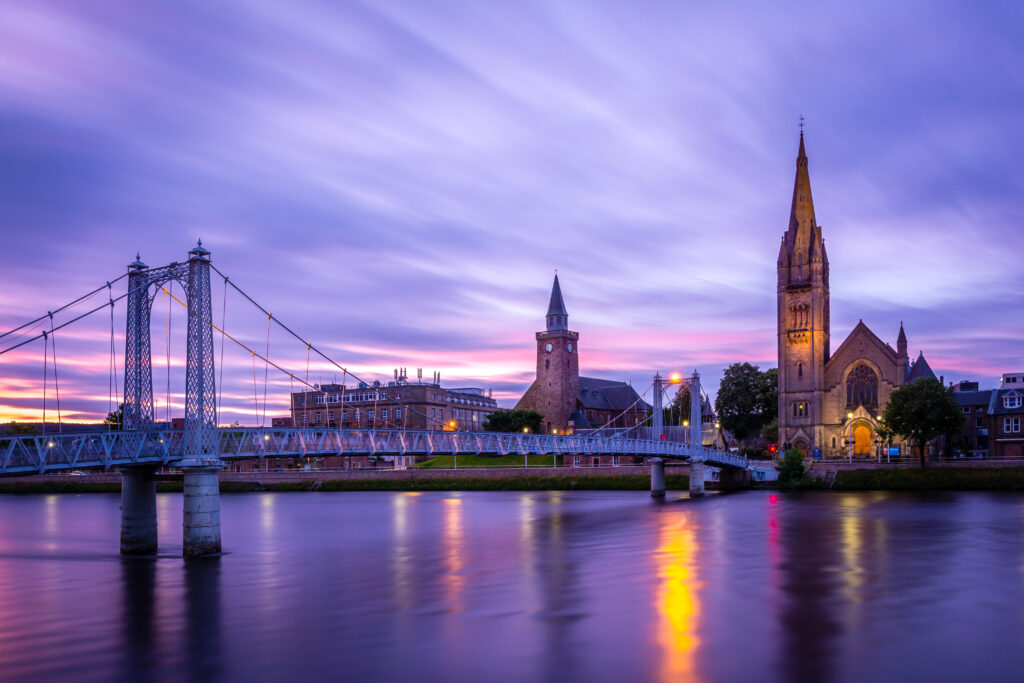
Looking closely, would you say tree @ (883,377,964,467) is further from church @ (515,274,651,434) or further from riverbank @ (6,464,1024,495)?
church @ (515,274,651,434)

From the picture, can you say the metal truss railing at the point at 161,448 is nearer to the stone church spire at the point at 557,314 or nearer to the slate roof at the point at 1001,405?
the slate roof at the point at 1001,405

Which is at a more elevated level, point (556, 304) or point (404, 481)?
point (556, 304)

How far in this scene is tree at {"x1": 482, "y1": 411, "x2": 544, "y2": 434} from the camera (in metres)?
115

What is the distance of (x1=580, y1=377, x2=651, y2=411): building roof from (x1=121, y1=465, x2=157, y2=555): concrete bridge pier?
3847 inches

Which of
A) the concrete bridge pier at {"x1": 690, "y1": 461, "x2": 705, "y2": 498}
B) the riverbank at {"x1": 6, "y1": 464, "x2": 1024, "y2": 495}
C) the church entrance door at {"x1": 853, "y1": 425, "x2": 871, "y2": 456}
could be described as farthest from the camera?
the church entrance door at {"x1": 853, "y1": 425, "x2": 871, "y2": 456}

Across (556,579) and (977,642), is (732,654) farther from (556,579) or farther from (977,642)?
(556,579)

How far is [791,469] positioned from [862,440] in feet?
64.2

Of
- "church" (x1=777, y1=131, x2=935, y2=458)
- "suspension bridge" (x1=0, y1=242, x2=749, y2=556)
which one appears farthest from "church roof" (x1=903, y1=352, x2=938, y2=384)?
"suspension bridge" (x1=0, y1=242, x2=749, y2=556)

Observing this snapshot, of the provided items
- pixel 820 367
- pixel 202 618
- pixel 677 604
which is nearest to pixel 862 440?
pixel 820 367

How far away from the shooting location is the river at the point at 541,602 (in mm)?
21422

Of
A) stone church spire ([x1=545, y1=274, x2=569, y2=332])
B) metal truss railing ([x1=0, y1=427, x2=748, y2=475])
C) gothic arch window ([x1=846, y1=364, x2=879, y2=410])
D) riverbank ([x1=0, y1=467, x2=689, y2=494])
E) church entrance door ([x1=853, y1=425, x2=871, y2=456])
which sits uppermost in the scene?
stone church spire ([x1=545, y1=274, x2=569, y2=332])

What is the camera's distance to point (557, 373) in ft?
422

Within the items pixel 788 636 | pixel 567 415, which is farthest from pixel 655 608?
pixel 567 415

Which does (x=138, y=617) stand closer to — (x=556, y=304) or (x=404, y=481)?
(x=404, y=481)
